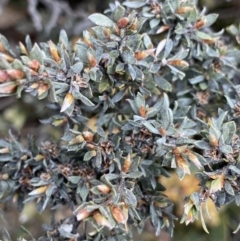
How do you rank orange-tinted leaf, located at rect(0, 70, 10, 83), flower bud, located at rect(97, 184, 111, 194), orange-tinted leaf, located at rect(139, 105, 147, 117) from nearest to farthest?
orange-tinted leaf, located at rect(0, 70, 10, 83)
flower bud, located at rect(97, 184, 111, 194)
orange-tinted leaf, located at rect(139, 105, 147, 117)

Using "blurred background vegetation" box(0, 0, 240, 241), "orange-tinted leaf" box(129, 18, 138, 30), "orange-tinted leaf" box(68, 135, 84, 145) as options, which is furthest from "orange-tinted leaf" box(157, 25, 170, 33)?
"blurred background vegetation" box(0, 0, 240, 241)

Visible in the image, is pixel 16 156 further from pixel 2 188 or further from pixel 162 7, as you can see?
pixel 162 7

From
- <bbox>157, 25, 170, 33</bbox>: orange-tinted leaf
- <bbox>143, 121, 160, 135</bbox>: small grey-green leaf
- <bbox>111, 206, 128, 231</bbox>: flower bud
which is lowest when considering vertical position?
<bbox>111, 206, 128, 231</bbox>: flower bud

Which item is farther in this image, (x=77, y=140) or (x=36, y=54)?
(x=77, y=140)

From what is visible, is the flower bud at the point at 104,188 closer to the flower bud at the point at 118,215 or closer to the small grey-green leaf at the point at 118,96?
the flower bud at the point at 118,215

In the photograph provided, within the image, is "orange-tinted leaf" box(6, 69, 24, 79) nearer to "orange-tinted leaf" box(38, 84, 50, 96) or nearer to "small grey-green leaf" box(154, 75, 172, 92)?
"orange-tinted leaf" box(38, 84, 50, 96)

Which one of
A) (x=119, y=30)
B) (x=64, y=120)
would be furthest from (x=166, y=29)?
(x=64, y=120)

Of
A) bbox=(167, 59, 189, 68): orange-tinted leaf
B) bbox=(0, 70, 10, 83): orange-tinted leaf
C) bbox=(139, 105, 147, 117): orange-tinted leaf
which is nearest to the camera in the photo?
bbox=(0, 70, 10, 83): orange-tinted leaf

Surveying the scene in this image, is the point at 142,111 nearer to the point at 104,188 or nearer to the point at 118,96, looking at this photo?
the point at 118,96

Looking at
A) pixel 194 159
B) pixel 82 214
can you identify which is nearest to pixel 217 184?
pixel 194 159

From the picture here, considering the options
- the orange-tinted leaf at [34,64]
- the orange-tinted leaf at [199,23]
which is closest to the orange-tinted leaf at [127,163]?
the orange-tinted leaf at [34,64]
